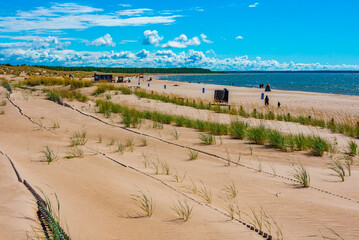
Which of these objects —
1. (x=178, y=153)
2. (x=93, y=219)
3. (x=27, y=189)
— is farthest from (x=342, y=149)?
(x=27, y=189)

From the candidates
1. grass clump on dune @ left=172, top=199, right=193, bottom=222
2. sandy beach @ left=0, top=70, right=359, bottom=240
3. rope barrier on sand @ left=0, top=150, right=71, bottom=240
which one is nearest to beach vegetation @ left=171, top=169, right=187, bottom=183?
sandy beach @ left=0, top=70, right=359, bottom=240

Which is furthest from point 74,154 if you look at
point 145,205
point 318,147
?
point 318,147

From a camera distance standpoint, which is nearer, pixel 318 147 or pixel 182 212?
pixel 182 212

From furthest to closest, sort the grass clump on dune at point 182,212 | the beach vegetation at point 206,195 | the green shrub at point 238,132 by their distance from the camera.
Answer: the green shrub at point 238,132 → the beach vegetation at point 206,195 → the grass clump on dune at point 182,212

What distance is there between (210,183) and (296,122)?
951 cm

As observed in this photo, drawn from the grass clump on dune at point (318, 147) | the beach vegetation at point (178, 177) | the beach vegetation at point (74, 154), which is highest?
the grass clump on dune at point (318, 147)

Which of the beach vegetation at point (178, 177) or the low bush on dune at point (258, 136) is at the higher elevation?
the low bush on dune at point (258, 136)

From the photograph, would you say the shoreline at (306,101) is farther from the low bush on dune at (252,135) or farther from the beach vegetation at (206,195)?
the beach vegetation at (206,195)

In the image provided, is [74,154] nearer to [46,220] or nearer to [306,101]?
[46,220]

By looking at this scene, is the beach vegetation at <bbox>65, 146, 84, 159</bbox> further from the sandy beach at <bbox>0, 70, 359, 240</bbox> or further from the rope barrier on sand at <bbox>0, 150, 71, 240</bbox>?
the rope barrier on sand at <bbox>0, 150, 71, 240</bbox>

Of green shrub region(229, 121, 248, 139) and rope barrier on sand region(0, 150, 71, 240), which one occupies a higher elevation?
green shrub region(229, 121, 248, 139)

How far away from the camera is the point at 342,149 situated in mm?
7738

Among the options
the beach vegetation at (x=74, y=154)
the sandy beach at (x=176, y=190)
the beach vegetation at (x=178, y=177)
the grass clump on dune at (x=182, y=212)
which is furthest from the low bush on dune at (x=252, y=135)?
the grass clump on dune at (x=182, y=212)

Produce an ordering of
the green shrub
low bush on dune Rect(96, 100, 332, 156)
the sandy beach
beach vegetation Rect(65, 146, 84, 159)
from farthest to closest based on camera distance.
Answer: the green shrub < low bush on dune Rect(96, 100, 332, 156) < beach vegetation Rect(65, 146, 84, 159) < the sandy beach
